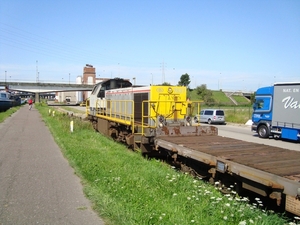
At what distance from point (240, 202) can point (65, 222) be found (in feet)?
10.3

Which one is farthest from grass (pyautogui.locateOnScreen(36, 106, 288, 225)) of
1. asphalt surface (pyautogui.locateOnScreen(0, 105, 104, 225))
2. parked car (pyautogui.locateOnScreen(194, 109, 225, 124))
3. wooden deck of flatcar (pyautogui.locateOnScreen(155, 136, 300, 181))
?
parked car (pyautogui.locateOnScreen(194, 109, 225, 124))

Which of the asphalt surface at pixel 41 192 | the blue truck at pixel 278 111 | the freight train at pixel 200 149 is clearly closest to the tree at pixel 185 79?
the blue truck at pixel 278 111

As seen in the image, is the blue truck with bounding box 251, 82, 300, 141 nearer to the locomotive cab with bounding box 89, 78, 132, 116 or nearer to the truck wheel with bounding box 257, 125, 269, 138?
the truck wheel with bounding box 257, 125, 269, 138

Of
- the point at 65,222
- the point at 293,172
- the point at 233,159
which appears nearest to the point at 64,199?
the point at 65,222

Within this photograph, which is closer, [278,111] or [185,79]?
[278,111]

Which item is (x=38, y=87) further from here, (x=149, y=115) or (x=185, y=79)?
(x=149, y=115)

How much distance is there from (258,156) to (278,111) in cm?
1400

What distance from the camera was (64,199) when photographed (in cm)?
609

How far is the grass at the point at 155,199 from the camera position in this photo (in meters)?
4.67

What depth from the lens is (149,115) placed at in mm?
11289

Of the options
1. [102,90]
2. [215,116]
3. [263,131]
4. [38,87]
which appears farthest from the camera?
[38,87]

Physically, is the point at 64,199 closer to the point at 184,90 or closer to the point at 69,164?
the point at 69,164

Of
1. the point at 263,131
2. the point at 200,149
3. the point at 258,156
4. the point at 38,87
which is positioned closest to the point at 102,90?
the point at 263,131

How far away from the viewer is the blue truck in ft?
58.4
